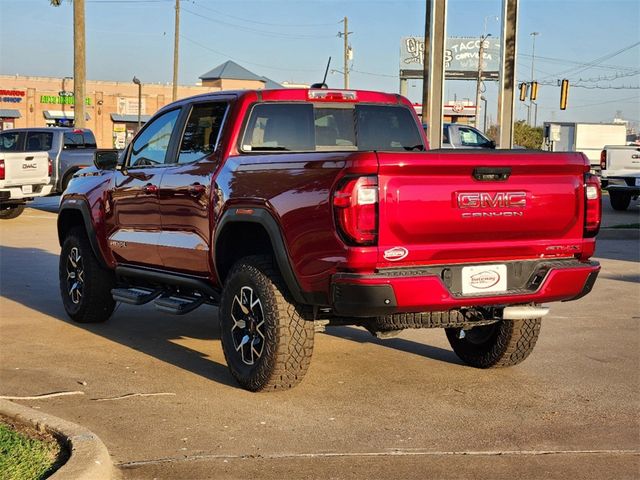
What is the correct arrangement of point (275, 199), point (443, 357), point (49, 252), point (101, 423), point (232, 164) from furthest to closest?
point (49, 252) < point (443, 357) < point (232, 164) < point (275, 199) < point (101, 423)

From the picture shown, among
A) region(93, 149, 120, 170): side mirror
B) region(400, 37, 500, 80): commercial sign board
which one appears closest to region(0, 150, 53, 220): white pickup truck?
region(93, 149, 120, 170): side mirror

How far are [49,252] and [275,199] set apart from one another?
9.05 m

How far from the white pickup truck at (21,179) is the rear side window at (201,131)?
42.4 ft

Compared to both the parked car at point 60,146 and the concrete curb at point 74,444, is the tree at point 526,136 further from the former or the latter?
the concrete curb at point 74,444

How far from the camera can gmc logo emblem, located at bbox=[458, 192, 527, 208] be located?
5.58 m

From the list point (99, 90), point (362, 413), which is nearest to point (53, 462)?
point (362, 413)

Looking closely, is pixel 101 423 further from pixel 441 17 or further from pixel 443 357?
pixel 441 17

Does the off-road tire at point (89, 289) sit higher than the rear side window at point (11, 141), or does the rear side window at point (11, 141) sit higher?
the rear side window at point (11, 141)

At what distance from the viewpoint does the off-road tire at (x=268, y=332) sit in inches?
232

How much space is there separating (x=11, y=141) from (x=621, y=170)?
14938mm

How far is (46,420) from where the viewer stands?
16.9ft

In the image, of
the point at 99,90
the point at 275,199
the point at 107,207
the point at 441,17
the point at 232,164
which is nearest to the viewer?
the point at 275,199

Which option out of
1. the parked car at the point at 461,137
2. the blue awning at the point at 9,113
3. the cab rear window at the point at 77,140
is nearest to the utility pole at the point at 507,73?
the parked car at the point at 461,137

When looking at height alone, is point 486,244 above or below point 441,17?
below
